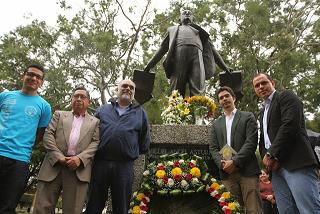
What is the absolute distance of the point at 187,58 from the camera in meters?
5.65

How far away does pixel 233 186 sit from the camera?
4.11 meters

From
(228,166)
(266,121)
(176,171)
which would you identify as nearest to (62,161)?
(176,171)

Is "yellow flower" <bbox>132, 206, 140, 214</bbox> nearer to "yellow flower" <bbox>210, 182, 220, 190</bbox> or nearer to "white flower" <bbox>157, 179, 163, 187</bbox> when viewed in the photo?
"white flower" <bbox>157, 179, 163, 187</bbox>

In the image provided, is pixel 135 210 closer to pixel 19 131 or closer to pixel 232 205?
pixel 232 205

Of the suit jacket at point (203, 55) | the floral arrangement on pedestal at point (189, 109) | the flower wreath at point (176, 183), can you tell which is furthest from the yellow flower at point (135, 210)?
the suit jacket at point (203, 55)

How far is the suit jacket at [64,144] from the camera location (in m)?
3.58

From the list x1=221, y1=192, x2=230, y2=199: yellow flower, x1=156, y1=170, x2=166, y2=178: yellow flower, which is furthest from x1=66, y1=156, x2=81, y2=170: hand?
x1=221, y1=192, x2=230, y2=199: yellow flower

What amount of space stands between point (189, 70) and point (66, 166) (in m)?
2.86

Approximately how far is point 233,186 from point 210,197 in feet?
1.43

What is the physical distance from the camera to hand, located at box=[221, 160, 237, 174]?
3.90 meters

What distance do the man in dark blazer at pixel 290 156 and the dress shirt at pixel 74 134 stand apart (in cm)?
196

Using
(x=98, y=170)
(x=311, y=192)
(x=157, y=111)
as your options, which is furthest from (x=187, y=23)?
(x=157, y=111)

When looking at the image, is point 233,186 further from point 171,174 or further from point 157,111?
point 157,111

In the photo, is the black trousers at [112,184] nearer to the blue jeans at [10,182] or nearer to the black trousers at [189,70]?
the blue jeans at [10,182]
